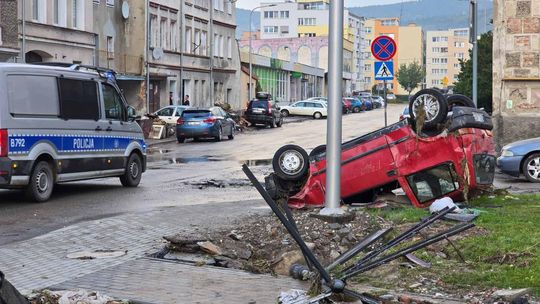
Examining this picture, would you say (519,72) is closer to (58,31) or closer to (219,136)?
(219,136)

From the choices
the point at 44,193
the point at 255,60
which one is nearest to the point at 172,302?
the point at 44,193

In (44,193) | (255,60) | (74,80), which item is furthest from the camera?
(255,60)

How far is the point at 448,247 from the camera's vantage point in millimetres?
8586

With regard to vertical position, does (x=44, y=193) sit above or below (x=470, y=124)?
below

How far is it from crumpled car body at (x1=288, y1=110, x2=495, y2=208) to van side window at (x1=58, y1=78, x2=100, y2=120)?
510 cm

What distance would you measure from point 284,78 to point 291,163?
240 ft

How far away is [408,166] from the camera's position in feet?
37.7

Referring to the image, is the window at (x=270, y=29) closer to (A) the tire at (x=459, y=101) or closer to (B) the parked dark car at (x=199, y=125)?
(B) the parked dark car at (x=199, y=125)

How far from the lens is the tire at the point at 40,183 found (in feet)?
44.8

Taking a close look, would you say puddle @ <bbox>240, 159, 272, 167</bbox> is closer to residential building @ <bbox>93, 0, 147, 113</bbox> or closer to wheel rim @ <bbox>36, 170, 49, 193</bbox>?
wheel rim @ <bbox>36, 170, 49, 193</bbox>

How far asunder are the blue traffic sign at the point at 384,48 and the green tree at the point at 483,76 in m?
16.4

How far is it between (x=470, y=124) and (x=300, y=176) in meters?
2.59

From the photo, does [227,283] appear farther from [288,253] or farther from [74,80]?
[74,80]

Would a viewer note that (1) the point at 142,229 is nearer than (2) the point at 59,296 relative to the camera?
No
